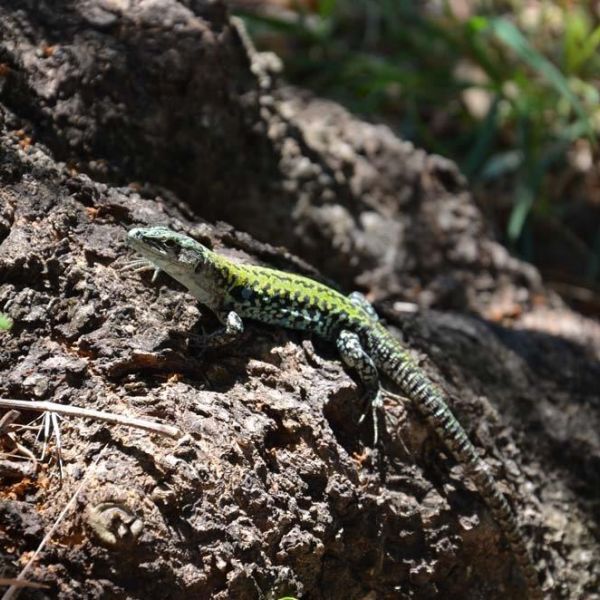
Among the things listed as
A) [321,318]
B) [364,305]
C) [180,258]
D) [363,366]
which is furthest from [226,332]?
[364,305]

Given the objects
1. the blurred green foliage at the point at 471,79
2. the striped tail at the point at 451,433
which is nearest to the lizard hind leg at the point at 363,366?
the striped tail at the point at 451,433

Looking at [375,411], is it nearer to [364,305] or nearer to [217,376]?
[364,305]

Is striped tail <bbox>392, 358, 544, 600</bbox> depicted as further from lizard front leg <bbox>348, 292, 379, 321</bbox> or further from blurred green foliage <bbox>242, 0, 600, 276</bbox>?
blurred green foliage <bbox>242, 0, 600, 276</bbox>

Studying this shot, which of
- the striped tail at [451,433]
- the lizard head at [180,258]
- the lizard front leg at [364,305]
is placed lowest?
the striped tail at [451,433]

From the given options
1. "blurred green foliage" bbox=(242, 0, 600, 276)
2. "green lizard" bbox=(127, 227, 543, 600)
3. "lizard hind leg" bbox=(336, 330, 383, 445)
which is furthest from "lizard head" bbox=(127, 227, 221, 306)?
"blurred green foliage" bbox=(242, 0, 600, 276)

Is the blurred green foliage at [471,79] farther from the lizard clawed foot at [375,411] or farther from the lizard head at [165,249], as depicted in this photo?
the lizard head at [165,249]

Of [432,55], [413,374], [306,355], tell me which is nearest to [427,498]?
[413,374]
